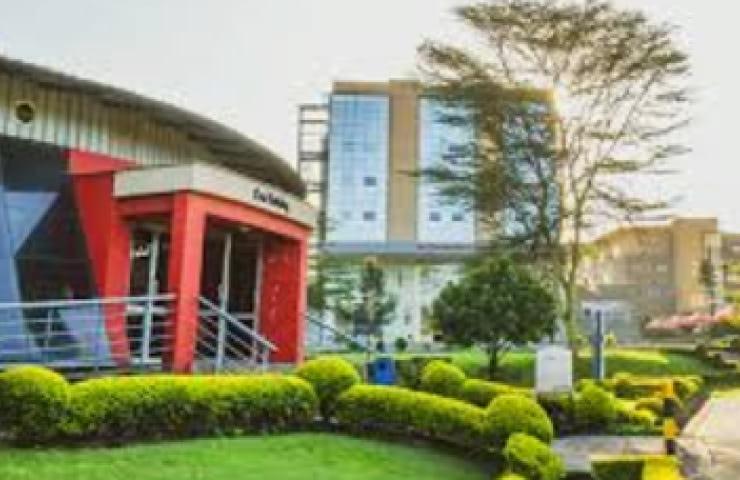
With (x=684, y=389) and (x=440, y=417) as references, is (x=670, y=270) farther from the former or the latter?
(x=440, y=417)

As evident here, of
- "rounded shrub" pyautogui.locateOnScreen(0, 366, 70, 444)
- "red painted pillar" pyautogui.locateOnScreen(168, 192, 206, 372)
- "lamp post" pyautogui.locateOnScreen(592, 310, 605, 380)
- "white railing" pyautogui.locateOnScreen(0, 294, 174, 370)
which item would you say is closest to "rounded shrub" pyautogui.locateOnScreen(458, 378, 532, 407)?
"red painted pillar" pyautogui.locateOnScreen(168, 192, 206, 372)

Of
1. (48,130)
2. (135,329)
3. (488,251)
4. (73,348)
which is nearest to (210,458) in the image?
(73,348)

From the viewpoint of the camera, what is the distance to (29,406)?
9164mm

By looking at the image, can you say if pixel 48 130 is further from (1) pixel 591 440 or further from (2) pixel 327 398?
(1) pixel 591 440

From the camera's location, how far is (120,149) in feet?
57.0

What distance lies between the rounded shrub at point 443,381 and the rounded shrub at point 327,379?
274 centimetres

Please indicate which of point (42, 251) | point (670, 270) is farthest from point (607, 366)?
point (670, 270)

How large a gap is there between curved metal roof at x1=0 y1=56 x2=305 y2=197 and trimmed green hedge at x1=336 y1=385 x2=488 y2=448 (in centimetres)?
673

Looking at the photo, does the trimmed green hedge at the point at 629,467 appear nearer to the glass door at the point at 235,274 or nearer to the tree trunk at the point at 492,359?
the glass door at the point at 235,274

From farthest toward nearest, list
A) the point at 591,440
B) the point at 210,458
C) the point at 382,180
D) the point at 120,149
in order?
the point at 382,180, the point at 120,149, the point at 591,440, the point at 210,458

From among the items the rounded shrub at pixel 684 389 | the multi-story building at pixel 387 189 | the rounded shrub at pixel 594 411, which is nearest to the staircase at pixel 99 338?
the rounded shrub at pixel 594 411

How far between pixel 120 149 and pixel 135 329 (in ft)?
11.0

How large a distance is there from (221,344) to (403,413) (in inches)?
130

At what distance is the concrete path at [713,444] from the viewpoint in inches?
468
